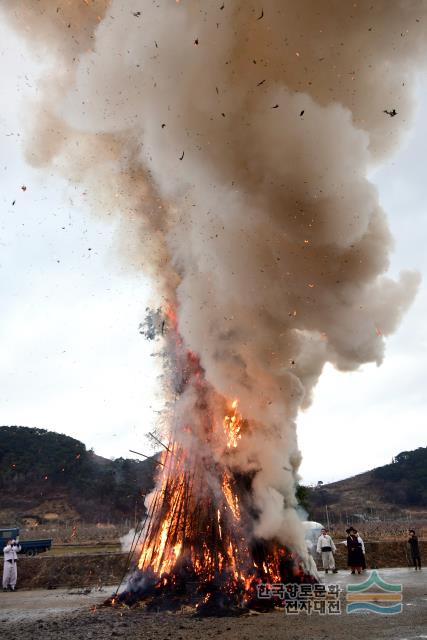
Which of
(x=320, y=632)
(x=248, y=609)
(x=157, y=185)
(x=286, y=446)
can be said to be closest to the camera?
(x=320, y=632)

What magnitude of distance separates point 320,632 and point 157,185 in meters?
10.7

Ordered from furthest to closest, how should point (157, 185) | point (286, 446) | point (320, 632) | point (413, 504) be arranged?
point (413, 504)
point (157, 185)
point (286, 446)
point (320, 632)

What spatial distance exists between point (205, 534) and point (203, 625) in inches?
96.9

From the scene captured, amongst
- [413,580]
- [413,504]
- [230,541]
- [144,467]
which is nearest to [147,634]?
[230,541]

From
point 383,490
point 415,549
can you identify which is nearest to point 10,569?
point 415,549

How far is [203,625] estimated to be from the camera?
27.8 feet

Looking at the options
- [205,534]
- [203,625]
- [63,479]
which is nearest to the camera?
[203,625]

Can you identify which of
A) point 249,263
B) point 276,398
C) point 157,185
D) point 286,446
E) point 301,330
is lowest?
point 286,446

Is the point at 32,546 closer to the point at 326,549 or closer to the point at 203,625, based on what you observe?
the point at 326,549

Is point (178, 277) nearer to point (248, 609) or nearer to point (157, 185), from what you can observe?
point (157, 185)

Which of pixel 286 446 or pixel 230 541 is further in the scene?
pixel 286 446

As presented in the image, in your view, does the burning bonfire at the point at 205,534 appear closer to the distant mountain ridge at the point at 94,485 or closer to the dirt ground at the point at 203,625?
the dirt ground at the point at 203,625

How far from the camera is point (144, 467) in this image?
56906 mm

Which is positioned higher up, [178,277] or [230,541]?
[178,277]
